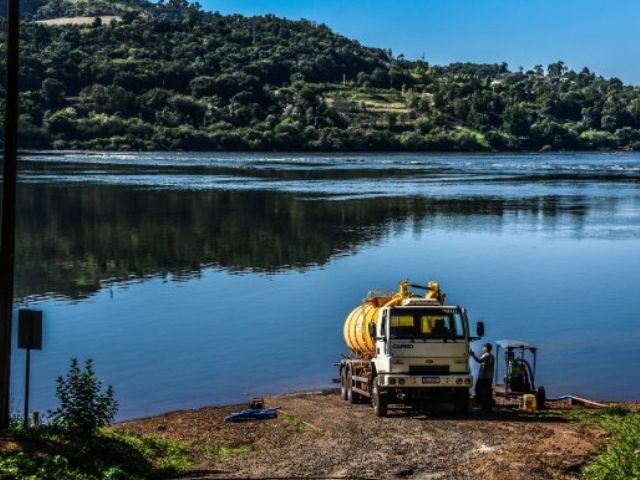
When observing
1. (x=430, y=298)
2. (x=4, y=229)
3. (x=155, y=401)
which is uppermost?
(x=4, y=229)

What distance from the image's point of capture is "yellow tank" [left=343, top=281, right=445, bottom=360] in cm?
2703

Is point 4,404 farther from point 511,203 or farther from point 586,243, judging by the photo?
point 511,203

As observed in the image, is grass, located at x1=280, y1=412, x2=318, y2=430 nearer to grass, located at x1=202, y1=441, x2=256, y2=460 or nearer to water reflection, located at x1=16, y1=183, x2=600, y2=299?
grass, located at x1=202, y1=441, x2=256, y2=460

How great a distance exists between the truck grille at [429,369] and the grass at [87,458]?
20.1ft

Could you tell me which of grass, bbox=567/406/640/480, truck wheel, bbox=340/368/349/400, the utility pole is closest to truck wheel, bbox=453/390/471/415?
grass, bbox=567/406/640/480

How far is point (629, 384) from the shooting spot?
32250 millimetres

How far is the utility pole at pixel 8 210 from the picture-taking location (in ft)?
62.3

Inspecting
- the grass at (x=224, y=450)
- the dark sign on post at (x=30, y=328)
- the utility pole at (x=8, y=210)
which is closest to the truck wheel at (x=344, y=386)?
the grass at (x=224, y=450)

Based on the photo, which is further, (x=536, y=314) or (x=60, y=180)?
(x=60, y=180)

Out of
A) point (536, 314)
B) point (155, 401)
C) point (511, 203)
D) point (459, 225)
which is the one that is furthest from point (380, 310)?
point (511, 203)

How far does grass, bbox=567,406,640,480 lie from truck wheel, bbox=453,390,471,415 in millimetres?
2371

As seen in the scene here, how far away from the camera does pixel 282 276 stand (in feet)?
177

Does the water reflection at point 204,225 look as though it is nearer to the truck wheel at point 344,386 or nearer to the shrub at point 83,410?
the truck wheel at point 344,386

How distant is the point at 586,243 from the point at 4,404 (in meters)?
56.3
